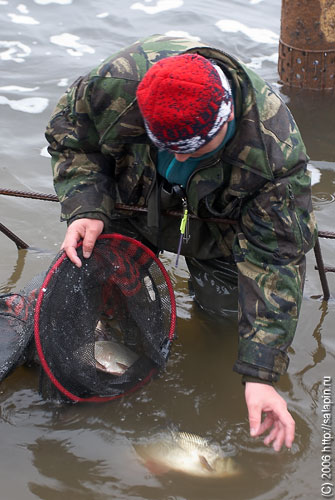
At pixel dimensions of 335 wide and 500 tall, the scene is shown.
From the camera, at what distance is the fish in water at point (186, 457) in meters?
2.81

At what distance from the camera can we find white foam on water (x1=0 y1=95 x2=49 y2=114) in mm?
6277

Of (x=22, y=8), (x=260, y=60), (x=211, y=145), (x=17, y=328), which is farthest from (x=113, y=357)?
(x=22, y=8)

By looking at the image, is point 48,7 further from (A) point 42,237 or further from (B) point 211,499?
(B) point 211,499

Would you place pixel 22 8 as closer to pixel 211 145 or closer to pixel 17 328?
pixel 17 328

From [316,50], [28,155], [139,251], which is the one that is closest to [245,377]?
[139,251]

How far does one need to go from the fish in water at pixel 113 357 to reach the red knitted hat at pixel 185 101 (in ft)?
4.21

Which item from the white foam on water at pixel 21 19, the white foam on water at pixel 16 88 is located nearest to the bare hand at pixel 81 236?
the white foam on water at pixel 16 88

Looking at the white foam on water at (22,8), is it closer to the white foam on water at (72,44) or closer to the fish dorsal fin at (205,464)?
the white foam on water at (72,44)

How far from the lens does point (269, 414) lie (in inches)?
97.1

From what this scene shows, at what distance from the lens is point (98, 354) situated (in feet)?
10.2

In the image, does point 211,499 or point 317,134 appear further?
point 317,134

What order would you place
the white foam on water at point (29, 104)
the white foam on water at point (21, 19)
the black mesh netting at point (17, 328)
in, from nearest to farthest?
the black mesh netting at point (17, 328) < the white foam on water at point (29, 104) < the white foam on water at point (21, 19)

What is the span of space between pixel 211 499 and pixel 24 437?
3.10 feet

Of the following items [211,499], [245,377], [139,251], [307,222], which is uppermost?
[307,222]
